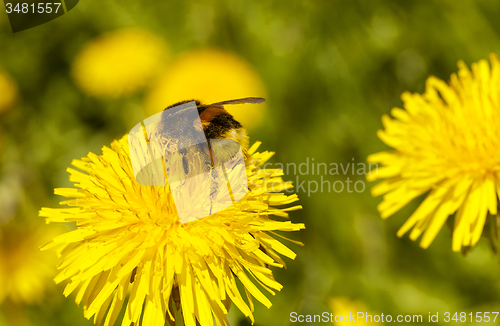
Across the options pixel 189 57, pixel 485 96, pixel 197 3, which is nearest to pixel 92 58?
pixel 189 57

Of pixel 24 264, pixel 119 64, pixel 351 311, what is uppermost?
pixel 119 64

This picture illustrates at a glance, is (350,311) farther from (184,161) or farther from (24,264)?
(24,264)

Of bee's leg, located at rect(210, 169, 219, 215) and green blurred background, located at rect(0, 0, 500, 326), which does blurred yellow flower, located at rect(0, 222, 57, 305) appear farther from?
bee's leg, located at rect(210, 169, 219, 215)

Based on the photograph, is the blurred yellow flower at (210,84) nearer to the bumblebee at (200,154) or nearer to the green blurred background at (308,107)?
the green blurred background at (308,107)

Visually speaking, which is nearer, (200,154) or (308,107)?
(200,154)

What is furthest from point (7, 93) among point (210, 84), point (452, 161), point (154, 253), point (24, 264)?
point (452, 161)

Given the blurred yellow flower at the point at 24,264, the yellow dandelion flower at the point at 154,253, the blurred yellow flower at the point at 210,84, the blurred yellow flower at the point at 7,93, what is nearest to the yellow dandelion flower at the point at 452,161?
the yellow dandelion flower at the point at 154,253
